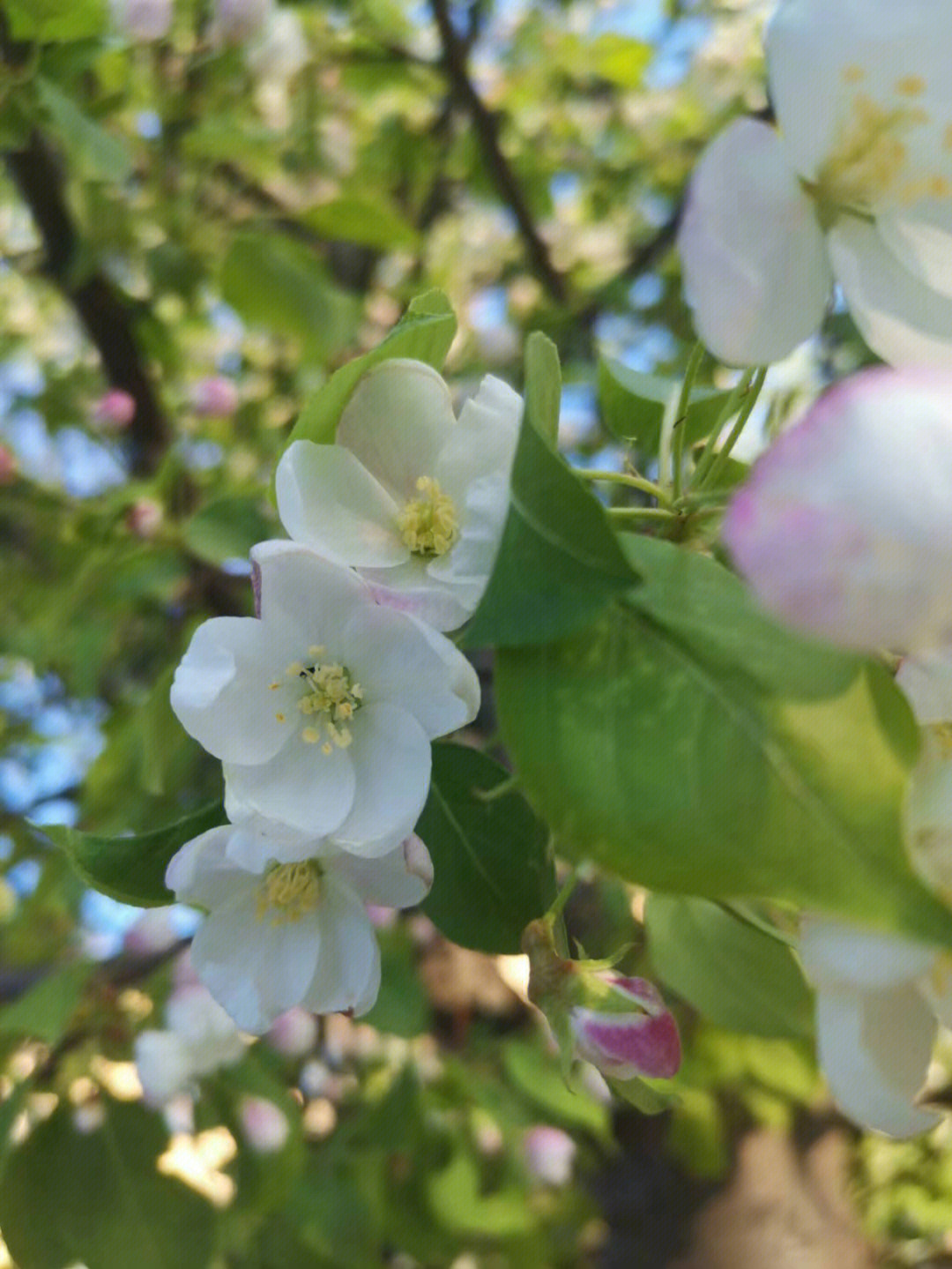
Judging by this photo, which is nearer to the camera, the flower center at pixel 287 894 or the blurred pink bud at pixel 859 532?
the blurred pink bud at pixel 859 532

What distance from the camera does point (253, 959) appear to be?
1.47 ft

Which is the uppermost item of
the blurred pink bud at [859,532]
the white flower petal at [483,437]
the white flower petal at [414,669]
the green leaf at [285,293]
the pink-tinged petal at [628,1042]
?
the blurred pink bud at [859,532]

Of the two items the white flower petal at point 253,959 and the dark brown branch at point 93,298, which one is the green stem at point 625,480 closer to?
the white flower petal at point 253,959

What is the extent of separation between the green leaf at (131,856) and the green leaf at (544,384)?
199mm

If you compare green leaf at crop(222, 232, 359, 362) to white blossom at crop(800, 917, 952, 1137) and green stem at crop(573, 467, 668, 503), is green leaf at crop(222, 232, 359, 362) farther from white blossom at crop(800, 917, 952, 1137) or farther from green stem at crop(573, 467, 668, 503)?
white blossom at crop(800, 917, 952, 1137)

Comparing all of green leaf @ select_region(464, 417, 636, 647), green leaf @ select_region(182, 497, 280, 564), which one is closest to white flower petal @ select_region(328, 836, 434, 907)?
green leaf @ select_region(464, 417, 636, 647)

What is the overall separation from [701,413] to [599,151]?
1.60 metres

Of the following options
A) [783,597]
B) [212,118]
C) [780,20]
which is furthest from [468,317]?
[783,597]

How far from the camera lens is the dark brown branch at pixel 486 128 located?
1297 mm

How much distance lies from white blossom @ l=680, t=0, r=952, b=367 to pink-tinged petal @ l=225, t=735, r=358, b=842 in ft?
0.66

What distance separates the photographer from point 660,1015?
0.41 m

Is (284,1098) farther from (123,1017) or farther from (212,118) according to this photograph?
(212,118)

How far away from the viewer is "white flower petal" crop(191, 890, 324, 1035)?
0.44m

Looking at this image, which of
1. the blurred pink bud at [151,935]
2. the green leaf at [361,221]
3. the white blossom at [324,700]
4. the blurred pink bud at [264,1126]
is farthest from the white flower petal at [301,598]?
the blurred pink bud at [264,1126]
